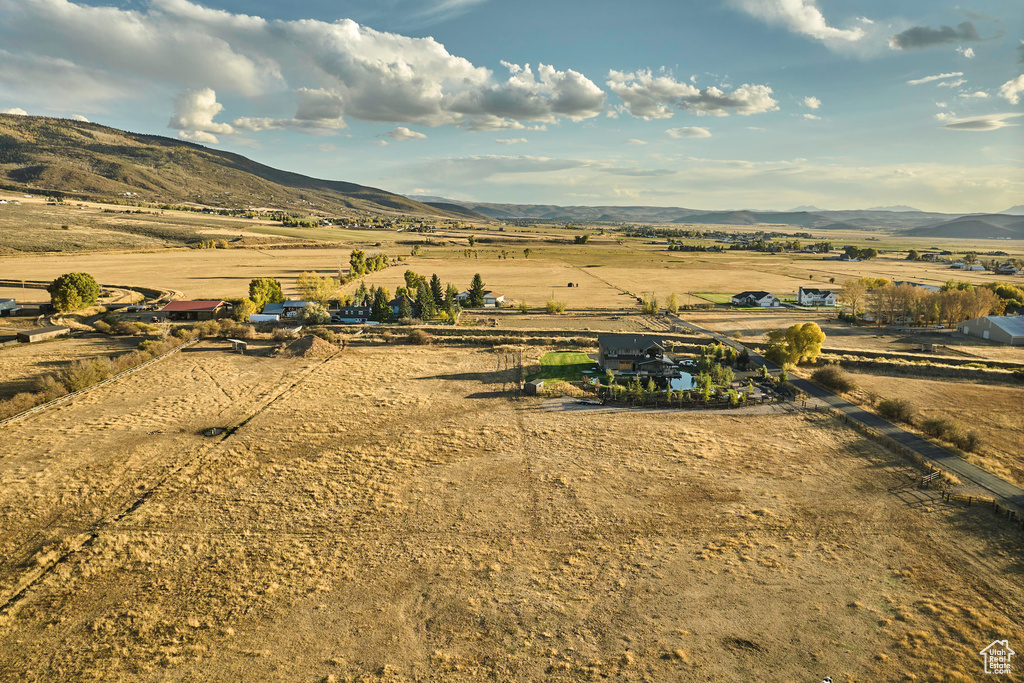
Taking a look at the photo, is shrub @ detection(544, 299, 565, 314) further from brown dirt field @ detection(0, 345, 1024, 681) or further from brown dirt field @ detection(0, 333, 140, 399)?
brown dirt field @ detection(0, 333, 140, 399)

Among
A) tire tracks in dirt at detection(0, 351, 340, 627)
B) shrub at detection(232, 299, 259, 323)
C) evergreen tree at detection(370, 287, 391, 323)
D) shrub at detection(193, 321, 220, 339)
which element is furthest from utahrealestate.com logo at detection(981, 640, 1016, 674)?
shrub at detection(232, 299, 259, 323)

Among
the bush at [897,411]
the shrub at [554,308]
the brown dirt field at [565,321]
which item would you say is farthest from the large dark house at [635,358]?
the shrub at [554,308]

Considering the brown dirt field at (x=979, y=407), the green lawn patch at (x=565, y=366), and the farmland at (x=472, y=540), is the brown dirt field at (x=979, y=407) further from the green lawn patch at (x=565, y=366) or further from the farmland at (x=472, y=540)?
the green lawn patch at (x=565, y=366)

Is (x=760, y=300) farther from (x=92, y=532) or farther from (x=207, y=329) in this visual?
(x=92, y=532)

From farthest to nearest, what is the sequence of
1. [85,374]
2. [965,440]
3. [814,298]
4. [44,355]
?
[814,298], [44,355], [85,374], [965,440]

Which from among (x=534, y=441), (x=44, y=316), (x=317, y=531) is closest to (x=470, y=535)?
(x=317, y=531)

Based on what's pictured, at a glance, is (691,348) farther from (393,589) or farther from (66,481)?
(66,481)

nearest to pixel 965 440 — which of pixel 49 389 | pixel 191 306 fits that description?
pixel 49 389
